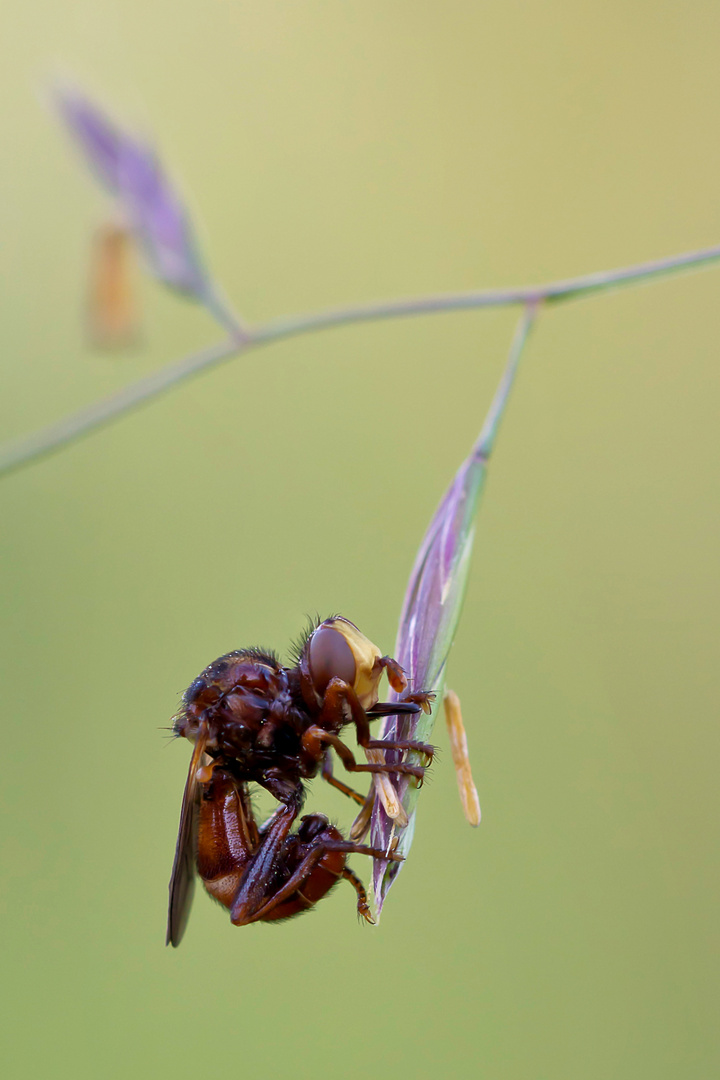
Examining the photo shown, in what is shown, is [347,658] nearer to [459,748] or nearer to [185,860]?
[459,748]

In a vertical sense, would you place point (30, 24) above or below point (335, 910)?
above

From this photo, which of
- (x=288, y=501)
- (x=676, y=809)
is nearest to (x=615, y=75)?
(x=288, y=501)

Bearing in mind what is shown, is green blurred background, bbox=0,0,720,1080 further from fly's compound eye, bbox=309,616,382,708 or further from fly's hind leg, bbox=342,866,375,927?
fly's compound eye, bbox=309,616,382,708

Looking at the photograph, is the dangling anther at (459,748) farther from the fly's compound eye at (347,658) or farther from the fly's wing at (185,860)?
the fly's wing at (185,860)

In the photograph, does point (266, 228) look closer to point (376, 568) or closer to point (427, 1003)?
point (376, 568)

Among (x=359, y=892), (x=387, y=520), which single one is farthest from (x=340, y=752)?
(x=387, y=520)

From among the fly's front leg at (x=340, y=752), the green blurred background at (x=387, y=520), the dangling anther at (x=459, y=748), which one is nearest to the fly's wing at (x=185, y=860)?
the fly's front leg at (x=340, y=752)

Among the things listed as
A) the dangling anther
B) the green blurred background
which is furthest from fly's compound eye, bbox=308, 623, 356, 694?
the green blurred background
